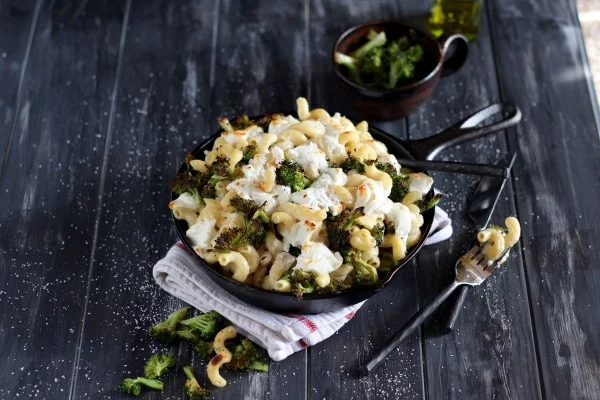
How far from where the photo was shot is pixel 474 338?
1.98m

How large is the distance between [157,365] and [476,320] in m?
0.79

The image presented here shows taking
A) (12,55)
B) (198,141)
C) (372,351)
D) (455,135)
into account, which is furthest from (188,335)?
(12,55)

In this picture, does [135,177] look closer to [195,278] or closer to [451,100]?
[195,278]

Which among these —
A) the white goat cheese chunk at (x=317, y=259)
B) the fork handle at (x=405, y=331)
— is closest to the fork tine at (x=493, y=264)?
the fork handle at (x=405, y=331)

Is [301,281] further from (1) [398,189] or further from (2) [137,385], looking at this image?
(2) [137,385]

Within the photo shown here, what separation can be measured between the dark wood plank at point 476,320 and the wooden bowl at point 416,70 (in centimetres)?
13

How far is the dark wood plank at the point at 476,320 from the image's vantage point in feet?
6.26

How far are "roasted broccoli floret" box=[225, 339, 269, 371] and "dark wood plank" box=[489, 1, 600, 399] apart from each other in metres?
0.68

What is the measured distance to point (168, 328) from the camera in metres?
1.95

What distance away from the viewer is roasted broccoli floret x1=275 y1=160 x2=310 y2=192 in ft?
5.90

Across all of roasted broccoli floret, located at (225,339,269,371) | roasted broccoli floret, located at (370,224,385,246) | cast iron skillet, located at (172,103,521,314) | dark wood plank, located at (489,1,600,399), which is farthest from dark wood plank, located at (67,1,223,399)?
dark wood plank, located at (489,1,600,399)

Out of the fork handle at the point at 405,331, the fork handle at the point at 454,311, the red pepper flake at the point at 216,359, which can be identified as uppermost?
the red pepper flake at the point at 216,359

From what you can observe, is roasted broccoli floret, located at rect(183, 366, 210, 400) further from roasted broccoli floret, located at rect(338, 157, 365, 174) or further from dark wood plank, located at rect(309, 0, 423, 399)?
roasted broccoli floret, located at rect(338, 157, 365, 174)

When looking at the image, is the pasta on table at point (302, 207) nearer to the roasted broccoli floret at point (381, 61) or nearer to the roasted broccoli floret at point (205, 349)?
the roasted broccoli floret at point (205, 349)
